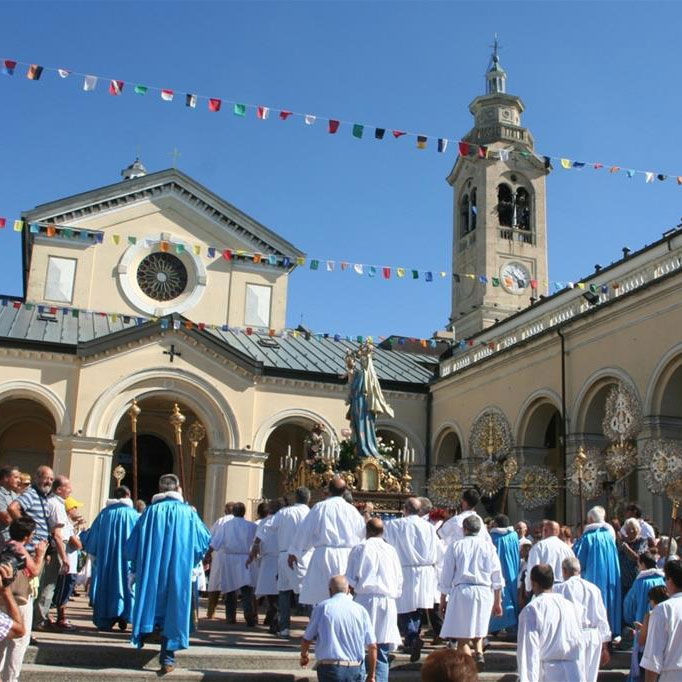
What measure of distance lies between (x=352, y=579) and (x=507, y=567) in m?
4.33

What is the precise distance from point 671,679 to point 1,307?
88.4 feet

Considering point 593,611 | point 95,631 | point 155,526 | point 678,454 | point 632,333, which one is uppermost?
point 632,333

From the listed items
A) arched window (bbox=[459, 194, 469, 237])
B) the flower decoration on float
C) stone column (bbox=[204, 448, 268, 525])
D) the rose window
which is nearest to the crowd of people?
the flower decoration on float

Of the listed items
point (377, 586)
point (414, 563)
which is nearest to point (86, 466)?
point (414, 563)

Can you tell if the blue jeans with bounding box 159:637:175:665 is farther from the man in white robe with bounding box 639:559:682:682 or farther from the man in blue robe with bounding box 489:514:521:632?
the man in blue robe with bounding box 489:514:521:632

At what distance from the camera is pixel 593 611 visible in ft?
24.4

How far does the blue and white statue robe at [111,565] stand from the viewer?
33.5 feet

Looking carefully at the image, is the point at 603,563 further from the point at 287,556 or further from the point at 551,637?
the point at 551,637

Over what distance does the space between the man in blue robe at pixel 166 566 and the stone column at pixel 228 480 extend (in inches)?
710

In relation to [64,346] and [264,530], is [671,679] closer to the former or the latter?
[264,530]

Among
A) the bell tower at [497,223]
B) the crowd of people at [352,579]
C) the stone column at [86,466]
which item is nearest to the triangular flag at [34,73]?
the crowd of people at [352,579]

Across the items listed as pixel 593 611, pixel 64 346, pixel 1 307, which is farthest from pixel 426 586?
pixel 1 307

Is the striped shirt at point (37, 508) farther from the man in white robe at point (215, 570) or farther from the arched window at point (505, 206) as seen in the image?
the arched window at point (505, 206)

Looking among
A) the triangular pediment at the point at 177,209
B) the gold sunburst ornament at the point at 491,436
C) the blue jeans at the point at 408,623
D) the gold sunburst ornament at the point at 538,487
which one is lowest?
the blue jeans at the point at 408,623
